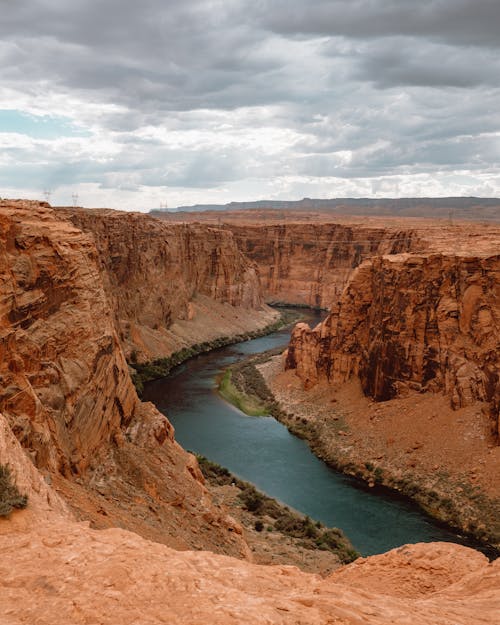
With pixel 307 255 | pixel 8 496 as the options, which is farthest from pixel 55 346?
pixel 307 255

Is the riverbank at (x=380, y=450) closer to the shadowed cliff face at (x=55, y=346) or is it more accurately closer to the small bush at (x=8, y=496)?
the shadowed cliff face at (x=55, y=346)

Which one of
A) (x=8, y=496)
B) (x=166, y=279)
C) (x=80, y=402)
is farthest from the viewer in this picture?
(x=166, y=279)

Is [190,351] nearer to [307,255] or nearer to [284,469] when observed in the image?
[284,469]

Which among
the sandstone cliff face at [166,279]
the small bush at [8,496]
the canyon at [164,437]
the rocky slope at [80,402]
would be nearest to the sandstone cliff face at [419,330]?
the canyon at [164,437]

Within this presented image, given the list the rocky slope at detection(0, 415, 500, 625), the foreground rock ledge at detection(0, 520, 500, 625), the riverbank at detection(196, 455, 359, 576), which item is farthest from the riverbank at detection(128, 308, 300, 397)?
the foreground rock ledge at detection(0, 520, 500, 625)

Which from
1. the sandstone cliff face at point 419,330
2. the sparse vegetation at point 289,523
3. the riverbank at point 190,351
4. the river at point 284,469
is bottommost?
the river at point 284,469

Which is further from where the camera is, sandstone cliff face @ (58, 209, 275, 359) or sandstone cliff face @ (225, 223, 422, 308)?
sandstone cliff face @ (225, 223, 422, 308)

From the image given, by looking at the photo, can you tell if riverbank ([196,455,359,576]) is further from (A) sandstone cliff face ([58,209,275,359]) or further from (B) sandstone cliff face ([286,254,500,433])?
(A) sandstone cliff face ([58,209,275,359])
